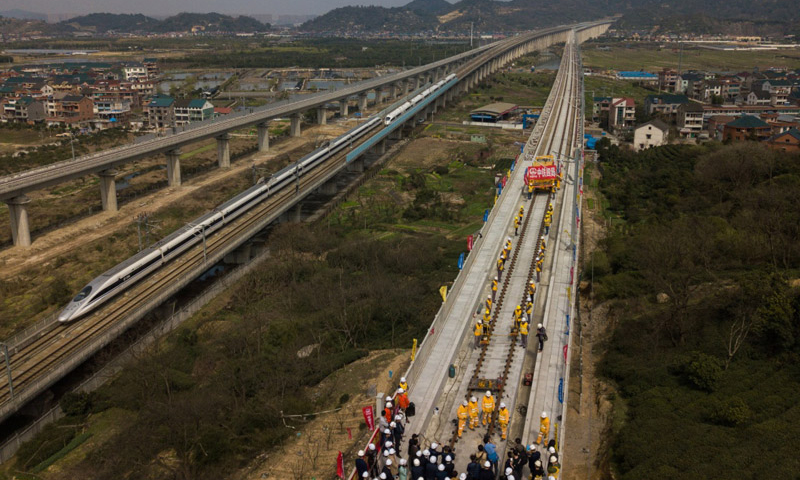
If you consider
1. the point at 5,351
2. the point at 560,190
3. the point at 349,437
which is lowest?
the point at 349,437

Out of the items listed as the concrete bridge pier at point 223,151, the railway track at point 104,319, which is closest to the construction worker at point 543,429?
the railway track at point 104,319

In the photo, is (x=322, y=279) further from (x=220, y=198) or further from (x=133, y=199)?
(x=133, y=199)

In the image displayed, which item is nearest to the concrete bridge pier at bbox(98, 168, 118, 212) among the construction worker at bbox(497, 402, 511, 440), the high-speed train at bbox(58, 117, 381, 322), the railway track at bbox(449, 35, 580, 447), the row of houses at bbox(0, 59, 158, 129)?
the high-speed train at bbox(58, 117, 381, 322)

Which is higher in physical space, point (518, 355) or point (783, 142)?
point (783, 142)

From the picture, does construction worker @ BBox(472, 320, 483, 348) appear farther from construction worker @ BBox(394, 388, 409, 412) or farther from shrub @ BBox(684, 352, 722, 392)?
Result: shrub @ BBox(684, 352, 722, 392)

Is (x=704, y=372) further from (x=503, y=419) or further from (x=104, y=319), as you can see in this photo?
(x=104, y=319)

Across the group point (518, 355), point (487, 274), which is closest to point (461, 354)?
point (518, 355)

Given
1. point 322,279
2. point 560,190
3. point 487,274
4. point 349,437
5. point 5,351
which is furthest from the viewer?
point 560,190
